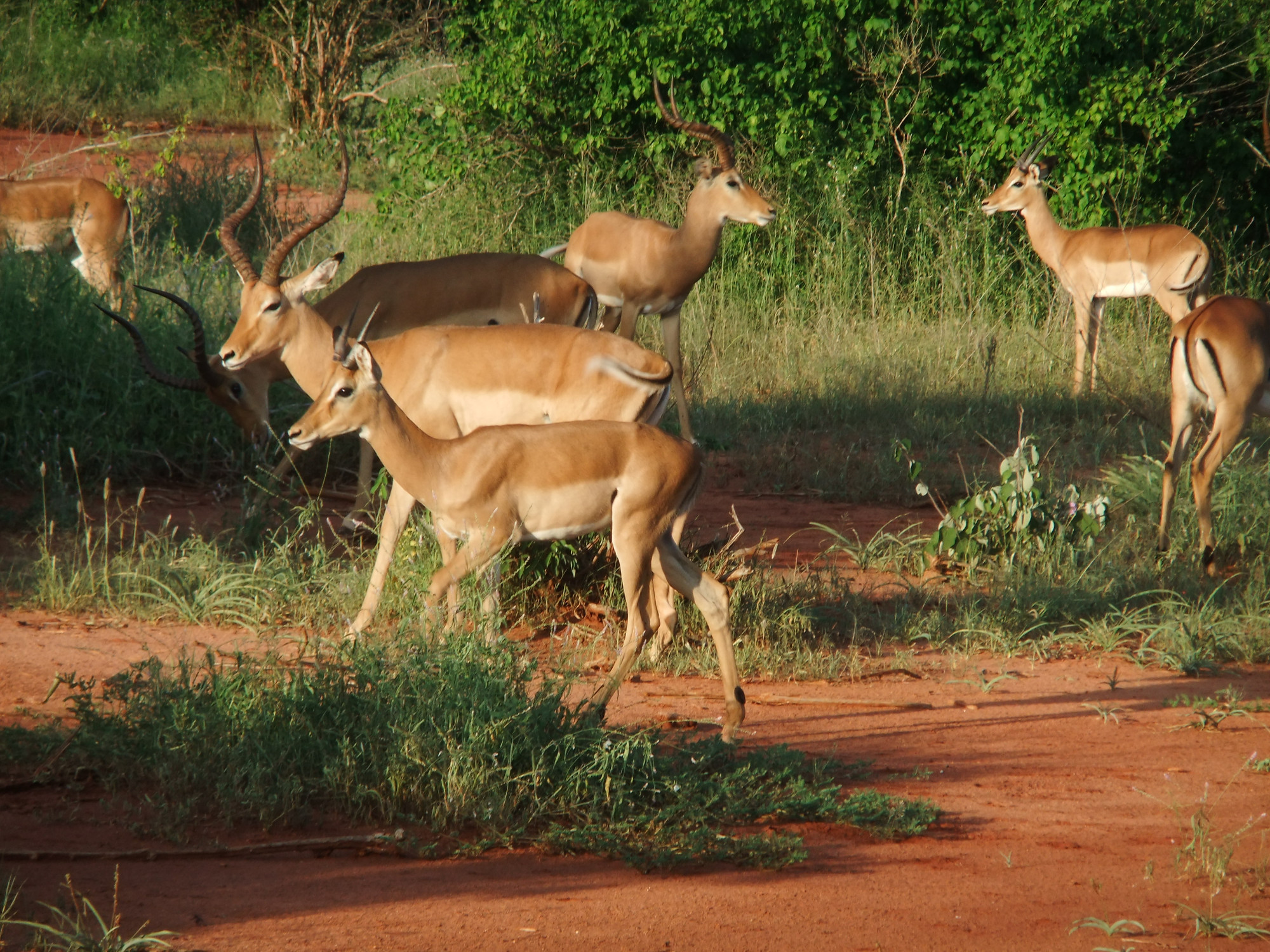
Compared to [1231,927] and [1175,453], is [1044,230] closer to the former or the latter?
[1175,453]

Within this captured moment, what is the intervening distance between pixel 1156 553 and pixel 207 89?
1546 centimetres

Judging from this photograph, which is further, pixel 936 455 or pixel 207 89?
pixel 207 89

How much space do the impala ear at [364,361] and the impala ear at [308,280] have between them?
5.30 ft

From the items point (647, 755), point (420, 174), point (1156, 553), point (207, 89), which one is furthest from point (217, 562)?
point (207, 89)

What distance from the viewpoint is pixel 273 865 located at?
3.26 meters

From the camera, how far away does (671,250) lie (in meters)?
9.36

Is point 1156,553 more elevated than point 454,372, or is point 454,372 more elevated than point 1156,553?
point 454,372

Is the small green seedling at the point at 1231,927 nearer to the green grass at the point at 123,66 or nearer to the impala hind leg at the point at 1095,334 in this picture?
the impala hind leg at the point at 1095,334

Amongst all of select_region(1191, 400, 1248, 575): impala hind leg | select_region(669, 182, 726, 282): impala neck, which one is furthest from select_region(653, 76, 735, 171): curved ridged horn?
select_region(1191, 400, 1248, 575): impala hind leg

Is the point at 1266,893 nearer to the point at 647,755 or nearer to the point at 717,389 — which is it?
the point at 647,755

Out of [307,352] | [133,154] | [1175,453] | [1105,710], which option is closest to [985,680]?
[1105,710]

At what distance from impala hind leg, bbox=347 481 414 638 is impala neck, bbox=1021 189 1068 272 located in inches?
295

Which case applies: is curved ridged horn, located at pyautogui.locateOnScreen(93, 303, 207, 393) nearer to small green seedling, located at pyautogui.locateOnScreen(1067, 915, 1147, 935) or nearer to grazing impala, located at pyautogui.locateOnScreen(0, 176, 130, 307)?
grazing impala, located at pyautogui.locateOnScreen(0, 176, 130, 307)

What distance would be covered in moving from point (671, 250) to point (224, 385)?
12.2ft
